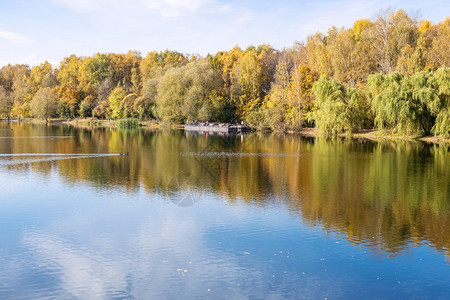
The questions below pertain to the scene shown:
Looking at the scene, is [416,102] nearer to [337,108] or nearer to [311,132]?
[337,108]

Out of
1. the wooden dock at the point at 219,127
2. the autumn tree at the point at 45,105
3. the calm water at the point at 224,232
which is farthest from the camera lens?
the autumn tree at the point at 45,105

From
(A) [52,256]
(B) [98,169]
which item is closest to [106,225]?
(A) [52,256]

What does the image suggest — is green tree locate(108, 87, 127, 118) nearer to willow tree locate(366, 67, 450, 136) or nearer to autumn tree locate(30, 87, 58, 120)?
autumn tree locate(30, 87, 58, 120)

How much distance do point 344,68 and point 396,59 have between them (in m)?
7.45

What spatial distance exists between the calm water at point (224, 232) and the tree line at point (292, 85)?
75.3 feet

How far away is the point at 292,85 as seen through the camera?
226 ft

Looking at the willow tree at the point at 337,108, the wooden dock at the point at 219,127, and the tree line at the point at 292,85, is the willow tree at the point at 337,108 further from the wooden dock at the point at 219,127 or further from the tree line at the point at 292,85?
the wooden dock at the point at 219,127

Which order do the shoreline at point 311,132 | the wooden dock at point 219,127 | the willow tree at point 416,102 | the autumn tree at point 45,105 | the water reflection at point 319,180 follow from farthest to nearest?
the autumn tree at point 45,105 < the wooden dock at point 219,127 < the shoreline at point 311,132 < the willow tree at point 416,102 < the water reflection at point 319,180

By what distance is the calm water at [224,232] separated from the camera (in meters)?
10.3

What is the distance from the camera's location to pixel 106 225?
49.0 ft

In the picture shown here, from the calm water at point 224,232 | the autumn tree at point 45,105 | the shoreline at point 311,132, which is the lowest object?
the calm water at point 224,232

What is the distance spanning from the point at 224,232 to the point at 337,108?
1731 inches

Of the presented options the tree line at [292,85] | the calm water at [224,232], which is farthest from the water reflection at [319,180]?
the tree line at [292,85]

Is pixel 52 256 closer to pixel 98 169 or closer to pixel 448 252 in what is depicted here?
pixel 448 252
